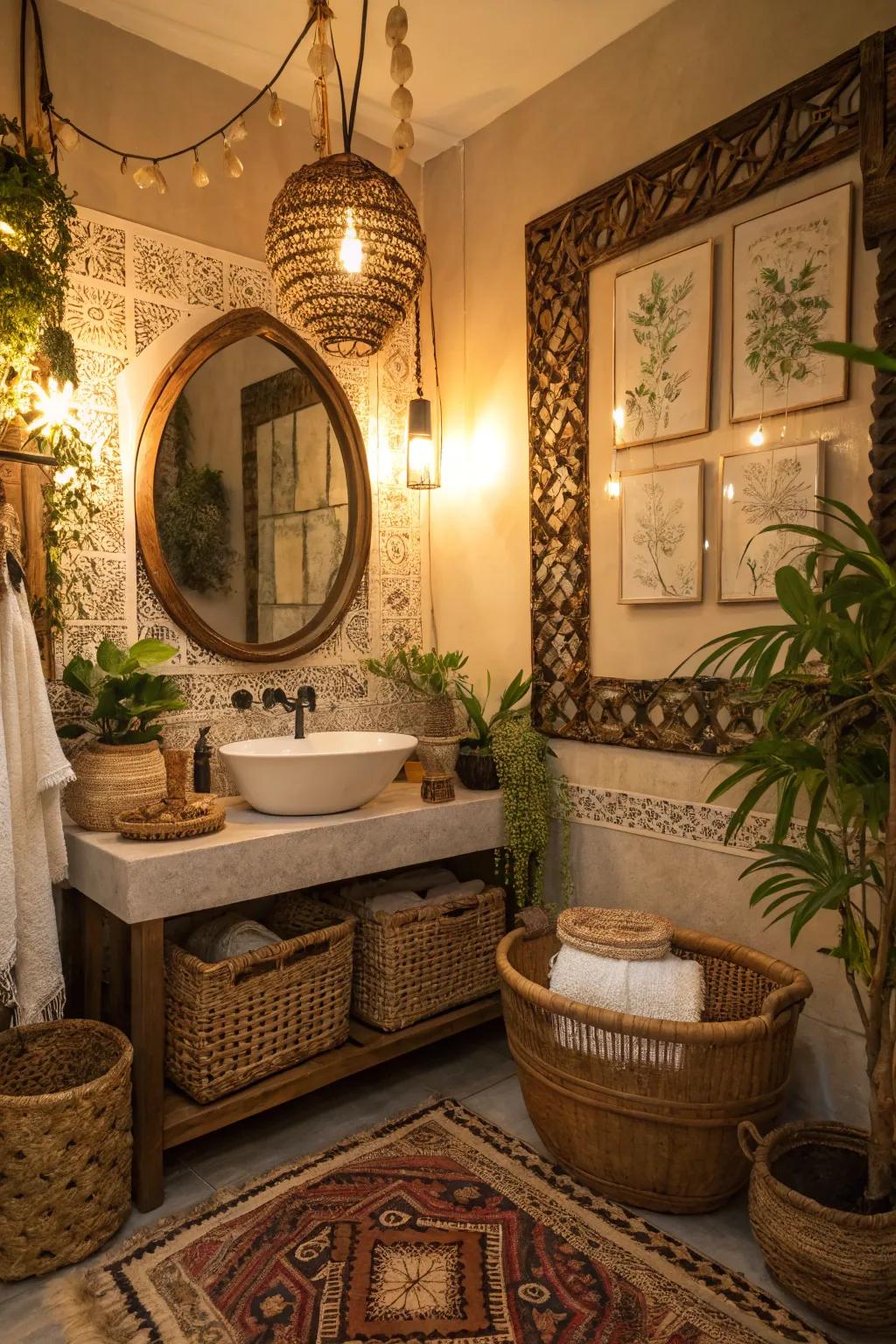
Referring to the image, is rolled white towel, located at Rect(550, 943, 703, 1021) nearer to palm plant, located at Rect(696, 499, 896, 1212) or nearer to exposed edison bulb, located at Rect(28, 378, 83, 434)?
palm plant, located at Rect(696, 499, 896, 1212)

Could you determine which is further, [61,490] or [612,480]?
[612,480]

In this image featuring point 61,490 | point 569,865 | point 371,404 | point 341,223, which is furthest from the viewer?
point 371,404

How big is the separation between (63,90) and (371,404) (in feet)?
3.90

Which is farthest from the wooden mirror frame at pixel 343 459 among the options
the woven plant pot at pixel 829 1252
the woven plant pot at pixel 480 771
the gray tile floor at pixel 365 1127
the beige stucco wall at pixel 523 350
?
the woven plant pot at pixel 829 1252

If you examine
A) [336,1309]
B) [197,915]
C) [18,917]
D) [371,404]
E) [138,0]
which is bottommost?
[336,1309]

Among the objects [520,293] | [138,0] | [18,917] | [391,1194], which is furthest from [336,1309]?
[138,0]

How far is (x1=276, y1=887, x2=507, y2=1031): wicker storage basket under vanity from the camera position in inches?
96.3

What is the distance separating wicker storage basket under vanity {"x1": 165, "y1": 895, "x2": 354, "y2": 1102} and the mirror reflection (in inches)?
37.8

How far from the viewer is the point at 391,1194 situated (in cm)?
200

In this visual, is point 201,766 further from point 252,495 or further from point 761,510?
point 761,510

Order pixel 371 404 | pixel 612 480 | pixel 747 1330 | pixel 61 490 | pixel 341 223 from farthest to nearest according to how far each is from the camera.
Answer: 1. pixel 371 404
2. pixel 612 480
3. pixel 61 490
4. pixel 341 223
5. pixel 747 1330

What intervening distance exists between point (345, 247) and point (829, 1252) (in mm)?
2149

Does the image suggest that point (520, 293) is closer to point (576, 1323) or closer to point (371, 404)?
point (371, 404)

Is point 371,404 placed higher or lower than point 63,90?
lower
